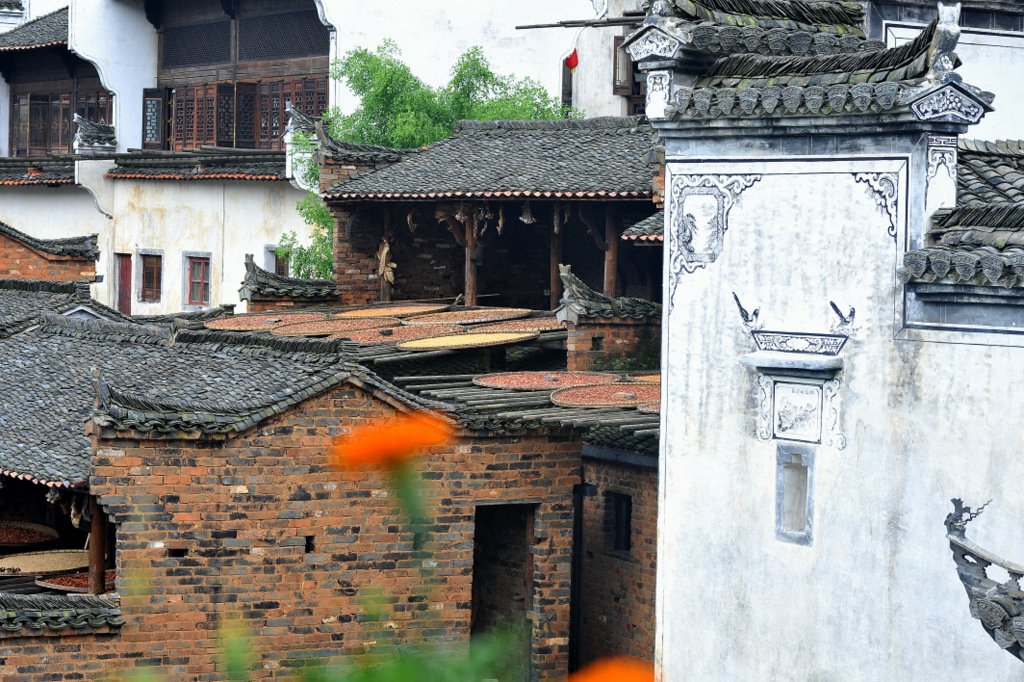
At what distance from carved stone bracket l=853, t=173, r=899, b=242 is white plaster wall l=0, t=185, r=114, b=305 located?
72.3 ft

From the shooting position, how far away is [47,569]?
17312 mm

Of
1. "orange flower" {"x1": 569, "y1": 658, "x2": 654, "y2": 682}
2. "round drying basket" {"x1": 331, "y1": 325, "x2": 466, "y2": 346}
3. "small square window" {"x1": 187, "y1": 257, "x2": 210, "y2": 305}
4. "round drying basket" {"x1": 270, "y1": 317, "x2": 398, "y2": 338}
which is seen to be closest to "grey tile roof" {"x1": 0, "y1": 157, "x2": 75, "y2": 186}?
"small square window" {"x1": 187, "y1": 257, "x2": 210, "y2": 305}

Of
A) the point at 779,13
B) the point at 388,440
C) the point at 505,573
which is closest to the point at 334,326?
the point at 505,573

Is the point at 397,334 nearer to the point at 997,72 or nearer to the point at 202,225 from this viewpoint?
the point at 997,72

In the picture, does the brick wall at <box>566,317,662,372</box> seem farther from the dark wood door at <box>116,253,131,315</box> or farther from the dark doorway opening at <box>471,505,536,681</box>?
the dark wood door at <box>116,253,131,315</box>

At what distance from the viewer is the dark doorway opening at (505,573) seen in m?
16.0

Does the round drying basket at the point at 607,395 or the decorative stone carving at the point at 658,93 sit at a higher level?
the decorative stone carving at the point at 658,93

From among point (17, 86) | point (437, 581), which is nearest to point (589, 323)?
point (437, 581)

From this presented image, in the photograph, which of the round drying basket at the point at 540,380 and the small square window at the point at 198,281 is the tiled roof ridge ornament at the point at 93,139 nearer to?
the small square window at the point at 198,281

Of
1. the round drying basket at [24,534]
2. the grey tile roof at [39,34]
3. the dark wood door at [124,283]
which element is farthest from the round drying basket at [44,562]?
the grey tile roof at [39,34]

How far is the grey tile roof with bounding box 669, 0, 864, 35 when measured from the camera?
41.4 ft

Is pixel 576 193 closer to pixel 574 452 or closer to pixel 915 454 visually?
pixel 574 452

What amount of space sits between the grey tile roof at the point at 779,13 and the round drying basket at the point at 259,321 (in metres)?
8.56

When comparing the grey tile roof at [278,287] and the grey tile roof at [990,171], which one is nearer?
the grey tile roof at [990,171]
